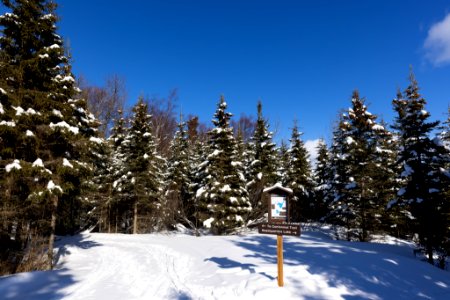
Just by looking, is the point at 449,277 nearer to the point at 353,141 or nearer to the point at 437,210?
the point at 437,210

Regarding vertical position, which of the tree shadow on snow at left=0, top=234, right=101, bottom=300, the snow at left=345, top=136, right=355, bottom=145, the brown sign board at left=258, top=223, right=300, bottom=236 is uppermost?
the snow at left=345, top=136, right=355, bottom=145

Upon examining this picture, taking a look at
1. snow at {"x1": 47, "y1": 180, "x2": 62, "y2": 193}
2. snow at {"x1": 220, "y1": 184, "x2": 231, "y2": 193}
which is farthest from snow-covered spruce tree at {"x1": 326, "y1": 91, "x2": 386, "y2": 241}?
snow at {"x1": 47, "y1": 180, "x2": 62, "y2": 193}

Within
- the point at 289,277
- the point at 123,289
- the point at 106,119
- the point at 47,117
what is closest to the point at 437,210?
the point at 289,277

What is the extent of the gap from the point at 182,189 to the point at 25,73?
2261 cm

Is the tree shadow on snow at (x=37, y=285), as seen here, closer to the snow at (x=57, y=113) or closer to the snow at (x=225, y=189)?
the snow at (x=57, y=113)

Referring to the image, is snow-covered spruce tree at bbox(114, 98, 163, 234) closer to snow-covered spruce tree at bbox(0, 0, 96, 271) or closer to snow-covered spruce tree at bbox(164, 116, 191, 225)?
snow-covered spruce tree at bbox(164, 116, 191, 225)

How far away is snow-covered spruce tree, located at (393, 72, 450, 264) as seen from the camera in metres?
16.4

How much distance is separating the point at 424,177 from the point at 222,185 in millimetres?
13845

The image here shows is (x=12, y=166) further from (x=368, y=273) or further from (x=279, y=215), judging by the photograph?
(x=368, y=273)

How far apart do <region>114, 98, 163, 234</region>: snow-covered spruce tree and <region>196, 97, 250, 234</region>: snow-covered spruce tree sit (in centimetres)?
611

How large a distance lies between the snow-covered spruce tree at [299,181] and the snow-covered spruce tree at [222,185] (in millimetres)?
7450

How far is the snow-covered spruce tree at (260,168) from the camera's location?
92.9ft

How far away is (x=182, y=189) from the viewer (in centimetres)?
3378

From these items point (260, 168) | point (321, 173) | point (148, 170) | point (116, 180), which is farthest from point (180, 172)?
point (321, 173)
